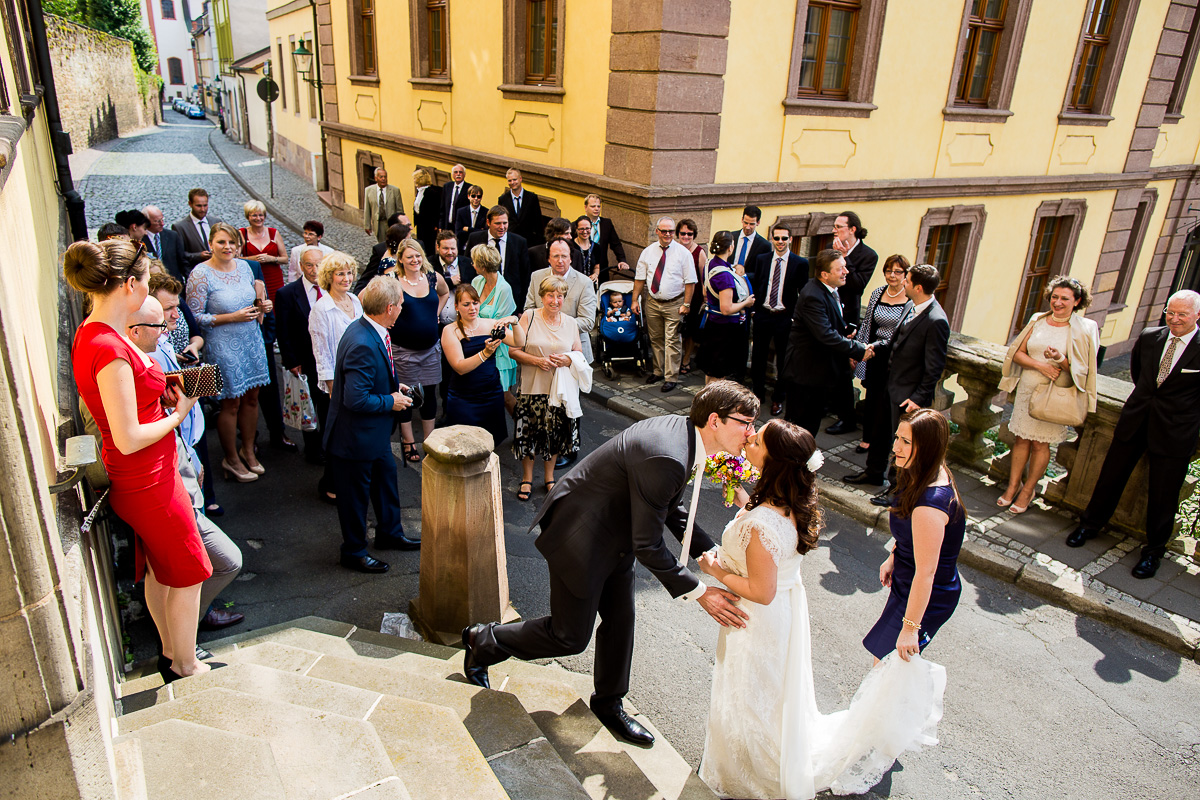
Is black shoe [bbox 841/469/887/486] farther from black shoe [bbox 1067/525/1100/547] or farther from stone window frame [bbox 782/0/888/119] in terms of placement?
stone window frame [bbox 782/0/888/119]

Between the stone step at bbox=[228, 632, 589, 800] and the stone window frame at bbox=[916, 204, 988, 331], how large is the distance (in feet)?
37.3

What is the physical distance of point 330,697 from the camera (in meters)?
3.11

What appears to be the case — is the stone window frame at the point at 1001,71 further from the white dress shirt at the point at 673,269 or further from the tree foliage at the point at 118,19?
the tree foliage at the point at 118,19

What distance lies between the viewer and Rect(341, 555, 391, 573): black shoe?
505 cm

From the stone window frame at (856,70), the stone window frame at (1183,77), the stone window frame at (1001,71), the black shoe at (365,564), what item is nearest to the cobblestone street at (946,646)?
the black shoe at (365,564)

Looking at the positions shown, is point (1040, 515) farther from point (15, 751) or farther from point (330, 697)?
point (15, 751)

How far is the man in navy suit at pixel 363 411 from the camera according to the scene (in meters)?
4.73

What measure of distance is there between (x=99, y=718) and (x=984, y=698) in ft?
13.6

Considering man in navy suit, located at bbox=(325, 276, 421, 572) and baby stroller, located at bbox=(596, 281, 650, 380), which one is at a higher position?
man in navy suit, located at bbox=(325, 276, 421, 572)

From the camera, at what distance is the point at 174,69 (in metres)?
82.2

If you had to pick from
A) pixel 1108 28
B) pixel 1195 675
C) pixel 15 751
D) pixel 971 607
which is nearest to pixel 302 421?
pixel 15 751

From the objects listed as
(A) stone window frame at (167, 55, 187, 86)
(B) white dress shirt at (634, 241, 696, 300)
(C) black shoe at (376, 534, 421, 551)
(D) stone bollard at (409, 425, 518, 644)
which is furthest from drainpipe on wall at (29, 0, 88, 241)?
(A) stone window frame at (167, 55, 187, 86)

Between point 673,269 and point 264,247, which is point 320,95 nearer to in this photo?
point 264,247

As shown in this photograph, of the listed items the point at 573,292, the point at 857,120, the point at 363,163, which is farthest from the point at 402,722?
the point at 363,163
